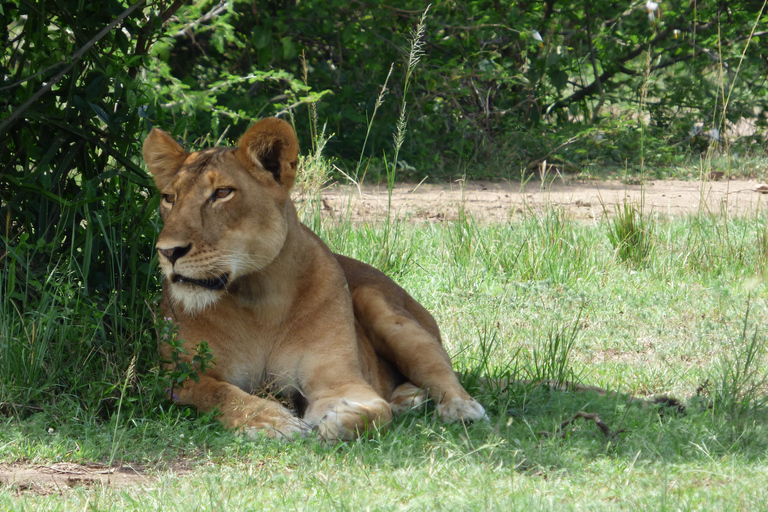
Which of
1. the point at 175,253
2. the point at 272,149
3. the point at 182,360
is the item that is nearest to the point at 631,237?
the point at 272,149

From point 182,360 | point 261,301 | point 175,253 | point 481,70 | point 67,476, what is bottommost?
point 67,476

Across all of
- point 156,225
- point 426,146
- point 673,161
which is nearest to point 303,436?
point 156,225

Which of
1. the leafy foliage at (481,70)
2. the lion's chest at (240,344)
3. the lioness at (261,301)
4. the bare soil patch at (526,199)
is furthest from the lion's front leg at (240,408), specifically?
the leafy foliage at (481,70)

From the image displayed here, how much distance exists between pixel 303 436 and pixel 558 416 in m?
1.13

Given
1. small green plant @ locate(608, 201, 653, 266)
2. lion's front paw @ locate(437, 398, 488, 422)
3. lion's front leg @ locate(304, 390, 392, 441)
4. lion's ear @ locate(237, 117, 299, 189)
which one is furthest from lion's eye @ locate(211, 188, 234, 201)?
small green plant @ locate(608, 201, 653, 266)

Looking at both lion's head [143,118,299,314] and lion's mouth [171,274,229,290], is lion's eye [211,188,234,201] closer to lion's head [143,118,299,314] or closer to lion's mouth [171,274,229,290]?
lion's head [143,118,299,314]

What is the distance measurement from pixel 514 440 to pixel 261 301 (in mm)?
1190

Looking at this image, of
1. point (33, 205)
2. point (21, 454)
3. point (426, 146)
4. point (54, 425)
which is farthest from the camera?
point (426, 146)

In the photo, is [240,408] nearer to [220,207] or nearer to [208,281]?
[208,281]

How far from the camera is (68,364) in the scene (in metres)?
3.76

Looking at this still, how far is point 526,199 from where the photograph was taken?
973 centimetres

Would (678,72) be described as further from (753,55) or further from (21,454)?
(21,454)

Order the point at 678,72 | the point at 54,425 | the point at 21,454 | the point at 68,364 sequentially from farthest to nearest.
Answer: the point at 678,72 < the point at 68,364 < the point at 54,425 < the point at 21,454

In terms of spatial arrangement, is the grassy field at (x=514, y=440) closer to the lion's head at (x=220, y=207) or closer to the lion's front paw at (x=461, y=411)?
the lion's front paw at (x=461, y=411)
